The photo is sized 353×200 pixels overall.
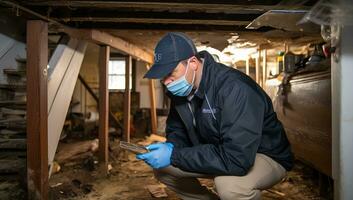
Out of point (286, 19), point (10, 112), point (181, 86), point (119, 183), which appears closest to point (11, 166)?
point (10, 112)

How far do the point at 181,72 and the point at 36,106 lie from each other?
49.2 inches

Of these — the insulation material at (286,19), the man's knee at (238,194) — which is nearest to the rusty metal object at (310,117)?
the insulation material at (286,19)

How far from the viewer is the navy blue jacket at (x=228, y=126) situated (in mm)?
1398

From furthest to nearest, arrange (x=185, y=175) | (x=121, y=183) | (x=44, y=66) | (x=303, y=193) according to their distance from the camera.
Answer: (x=121, y=183), (x=303, y=193), (x=44, y=66), (x=185, y=175)

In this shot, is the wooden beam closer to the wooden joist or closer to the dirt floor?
the wooden joist

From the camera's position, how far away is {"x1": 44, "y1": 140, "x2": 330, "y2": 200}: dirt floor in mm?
2648

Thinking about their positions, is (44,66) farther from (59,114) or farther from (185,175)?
(185,175)

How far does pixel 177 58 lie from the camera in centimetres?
150

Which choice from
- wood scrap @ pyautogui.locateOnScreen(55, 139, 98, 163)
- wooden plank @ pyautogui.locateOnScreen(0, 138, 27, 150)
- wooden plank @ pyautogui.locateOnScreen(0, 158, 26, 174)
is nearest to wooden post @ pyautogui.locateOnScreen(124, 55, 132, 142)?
wood scrap @ pyautogui.locateOnScreen(55, 139, 98, 163)

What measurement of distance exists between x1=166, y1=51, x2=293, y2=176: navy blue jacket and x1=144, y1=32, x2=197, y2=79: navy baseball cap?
Answer: 0.45 feet

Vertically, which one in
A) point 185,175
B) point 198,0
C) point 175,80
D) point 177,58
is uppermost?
point 198,0

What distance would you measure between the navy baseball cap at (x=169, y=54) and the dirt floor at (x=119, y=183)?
1408 mm

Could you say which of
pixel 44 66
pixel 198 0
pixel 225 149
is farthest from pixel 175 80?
pixel 44 66

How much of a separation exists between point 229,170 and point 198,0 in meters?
1.11
